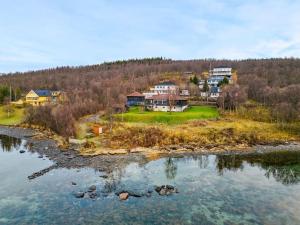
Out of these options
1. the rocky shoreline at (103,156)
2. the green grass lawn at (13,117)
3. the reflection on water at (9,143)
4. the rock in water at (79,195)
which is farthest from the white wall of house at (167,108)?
the rock in water at (79,195)

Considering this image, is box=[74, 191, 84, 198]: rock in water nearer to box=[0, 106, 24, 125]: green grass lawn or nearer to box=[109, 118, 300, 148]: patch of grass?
box=[109, 118, 300, 148]: patch of grass

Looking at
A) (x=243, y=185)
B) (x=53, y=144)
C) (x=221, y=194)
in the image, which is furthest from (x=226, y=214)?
(x=53, y=144)

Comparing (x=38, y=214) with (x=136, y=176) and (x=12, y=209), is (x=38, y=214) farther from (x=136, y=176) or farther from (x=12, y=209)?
(x=136, y=176)

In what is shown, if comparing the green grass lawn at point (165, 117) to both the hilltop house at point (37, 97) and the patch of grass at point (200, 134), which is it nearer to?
the patch of grass at point (200, 134)

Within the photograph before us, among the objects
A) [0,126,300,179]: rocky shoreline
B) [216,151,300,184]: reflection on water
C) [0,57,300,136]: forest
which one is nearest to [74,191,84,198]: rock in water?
[0,126,300,179]: rocky shoreline

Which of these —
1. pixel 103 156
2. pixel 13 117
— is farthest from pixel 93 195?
pixel 13 117

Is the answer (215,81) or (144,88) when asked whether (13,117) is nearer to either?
(144,88)
